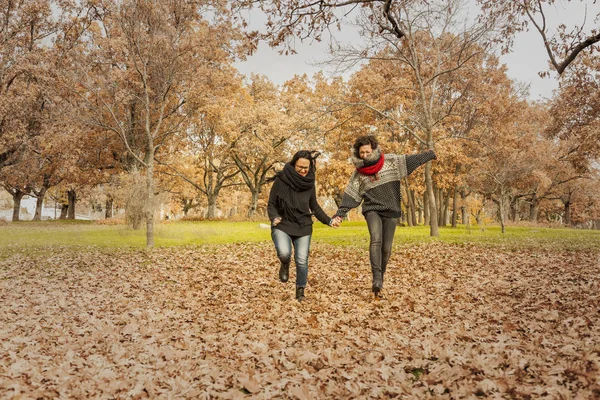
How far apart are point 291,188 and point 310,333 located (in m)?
2.13

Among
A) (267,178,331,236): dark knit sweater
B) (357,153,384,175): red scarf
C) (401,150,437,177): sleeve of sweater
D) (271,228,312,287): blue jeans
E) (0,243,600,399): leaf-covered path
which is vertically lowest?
(0,243,600,399): leaf-covered path

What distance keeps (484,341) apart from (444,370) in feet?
3.39

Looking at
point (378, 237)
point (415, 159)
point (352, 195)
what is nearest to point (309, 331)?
point (378, 237)

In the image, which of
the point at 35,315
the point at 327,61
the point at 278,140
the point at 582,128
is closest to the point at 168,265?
the point at 35,315

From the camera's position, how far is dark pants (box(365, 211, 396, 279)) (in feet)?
21.3

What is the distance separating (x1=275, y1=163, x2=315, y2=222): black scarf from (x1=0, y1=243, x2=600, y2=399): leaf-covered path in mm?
1517

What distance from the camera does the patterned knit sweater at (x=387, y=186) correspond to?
652 cm

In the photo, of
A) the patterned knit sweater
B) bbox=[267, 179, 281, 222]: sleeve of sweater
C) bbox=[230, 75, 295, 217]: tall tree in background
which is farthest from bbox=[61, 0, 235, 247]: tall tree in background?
bbox=[230, 75, 295, 217]: tall tree in background

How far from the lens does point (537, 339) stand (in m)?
4.50

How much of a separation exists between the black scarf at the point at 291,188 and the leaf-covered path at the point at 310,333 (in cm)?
152

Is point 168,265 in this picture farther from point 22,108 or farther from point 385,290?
point 22,108

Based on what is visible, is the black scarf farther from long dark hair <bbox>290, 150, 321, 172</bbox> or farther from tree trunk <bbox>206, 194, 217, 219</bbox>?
tree trunk <bbox>206, 194, 217, 219</bbox>

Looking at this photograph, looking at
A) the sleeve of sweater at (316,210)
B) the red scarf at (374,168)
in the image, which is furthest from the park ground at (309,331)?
the red scarf at (374,168)

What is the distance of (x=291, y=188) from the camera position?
6.39 m
